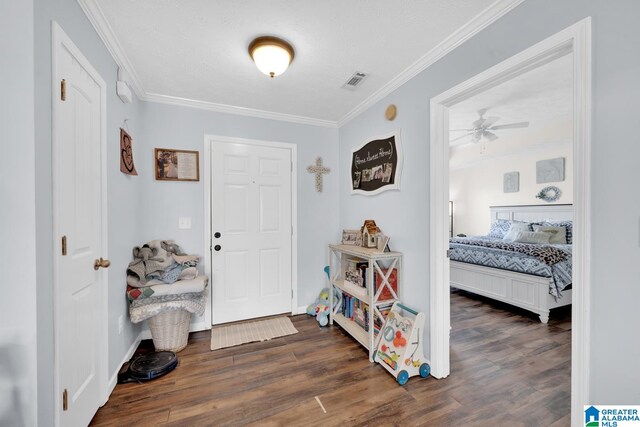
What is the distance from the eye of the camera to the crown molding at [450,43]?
149 centimetres

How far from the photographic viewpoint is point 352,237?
9.29ft

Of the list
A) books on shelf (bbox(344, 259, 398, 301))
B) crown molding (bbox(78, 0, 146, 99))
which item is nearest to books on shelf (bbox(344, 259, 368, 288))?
books on shelf (bbox(344, 259, 398, 301))

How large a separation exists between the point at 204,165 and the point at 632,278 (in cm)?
310

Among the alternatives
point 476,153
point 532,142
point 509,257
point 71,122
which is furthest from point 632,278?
point 476,153

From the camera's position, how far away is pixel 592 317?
45.7 inches

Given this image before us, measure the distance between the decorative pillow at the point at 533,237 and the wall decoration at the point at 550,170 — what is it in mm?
1248

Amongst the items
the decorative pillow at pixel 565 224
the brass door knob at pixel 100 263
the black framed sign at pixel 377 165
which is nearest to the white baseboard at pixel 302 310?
the black framed sign at pixel 377 165

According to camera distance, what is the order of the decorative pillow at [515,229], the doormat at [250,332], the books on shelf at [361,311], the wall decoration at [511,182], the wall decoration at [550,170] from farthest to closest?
the wall decoration at [511,182]
the wall decoration at [550,170]
the decorative pillow at [515,229]
the doormat at [250,332]
the books on shelf at [361,311]

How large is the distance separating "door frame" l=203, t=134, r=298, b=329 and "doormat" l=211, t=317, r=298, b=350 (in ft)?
0.71

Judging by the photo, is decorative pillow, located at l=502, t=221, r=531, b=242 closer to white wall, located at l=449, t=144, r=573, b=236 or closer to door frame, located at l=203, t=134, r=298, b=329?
white wall, located at l=449, t=144, r=573, b=236

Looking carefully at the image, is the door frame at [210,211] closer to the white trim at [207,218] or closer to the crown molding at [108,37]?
the white trim at [207,218]

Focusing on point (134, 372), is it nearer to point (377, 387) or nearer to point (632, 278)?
point (377, 387)

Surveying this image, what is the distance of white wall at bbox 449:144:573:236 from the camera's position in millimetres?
4375

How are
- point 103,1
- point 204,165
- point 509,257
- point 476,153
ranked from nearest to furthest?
1. point 103,1
2. point 204,165
3. point 509,257
4. point 476,153
